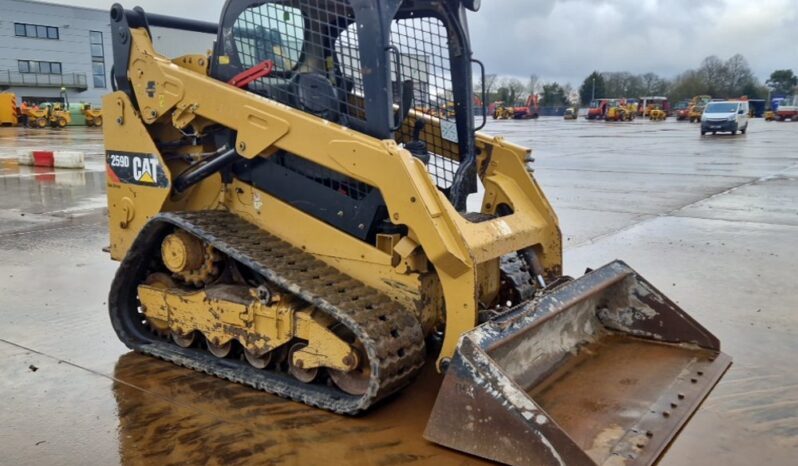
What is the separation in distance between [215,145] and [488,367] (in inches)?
99.3

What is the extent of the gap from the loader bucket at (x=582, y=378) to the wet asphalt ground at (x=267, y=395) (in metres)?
0.16

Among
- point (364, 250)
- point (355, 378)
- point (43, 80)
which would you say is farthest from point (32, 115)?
point (355, 378)

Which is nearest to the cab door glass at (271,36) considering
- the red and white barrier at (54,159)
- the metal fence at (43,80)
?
the red and white barrier at (54,159)

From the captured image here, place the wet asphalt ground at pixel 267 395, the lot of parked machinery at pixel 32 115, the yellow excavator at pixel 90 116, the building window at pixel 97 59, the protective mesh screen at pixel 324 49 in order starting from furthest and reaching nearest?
the building window at pixel 97 59 < the yellow excavator at pixel 90 116 < the lot of parked machinery at pixel 32 115 < the protective mesh screen at pixel 324 49 < the wet asphalt ground at pixel 267 395

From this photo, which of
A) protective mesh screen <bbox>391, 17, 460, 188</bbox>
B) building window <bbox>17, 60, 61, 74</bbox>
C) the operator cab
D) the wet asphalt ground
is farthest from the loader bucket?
building window <bbox>17, 60, 61, 74</bbox>

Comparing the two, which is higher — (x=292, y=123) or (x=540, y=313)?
A: (x=292, y=123)

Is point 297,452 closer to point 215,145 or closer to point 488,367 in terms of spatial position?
point 488,367

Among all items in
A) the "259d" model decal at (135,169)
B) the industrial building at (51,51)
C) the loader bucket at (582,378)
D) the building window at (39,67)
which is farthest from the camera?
the building window at (39,67)

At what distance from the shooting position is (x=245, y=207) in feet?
14.7

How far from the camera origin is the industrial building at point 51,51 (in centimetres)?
5775

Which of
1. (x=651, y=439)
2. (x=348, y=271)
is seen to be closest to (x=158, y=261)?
(x=348, y=271)

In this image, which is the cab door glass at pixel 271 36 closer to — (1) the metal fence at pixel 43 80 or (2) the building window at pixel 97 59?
(1) the metal fence at pixel 43 80

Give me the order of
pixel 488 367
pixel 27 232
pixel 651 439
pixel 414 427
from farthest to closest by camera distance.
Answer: pixel 27 232 < pixel 414 427 < pixel 651 439 < pixel 488 367

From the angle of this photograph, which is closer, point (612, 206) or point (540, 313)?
point (540, 313)
